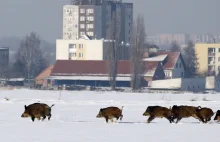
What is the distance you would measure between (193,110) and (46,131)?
4.95 meters

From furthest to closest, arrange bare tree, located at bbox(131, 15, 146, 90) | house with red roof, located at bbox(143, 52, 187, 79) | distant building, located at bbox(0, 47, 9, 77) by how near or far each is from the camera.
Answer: distant building, located at bbox(0, 47, 9, 77)
house with red roof, located at bbox(143, 52, 187, 79)
bare tree, located at bbox(131, 15, 146, 90)

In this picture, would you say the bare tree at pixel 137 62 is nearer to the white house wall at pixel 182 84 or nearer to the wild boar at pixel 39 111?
the white house wall at pixel 182 84

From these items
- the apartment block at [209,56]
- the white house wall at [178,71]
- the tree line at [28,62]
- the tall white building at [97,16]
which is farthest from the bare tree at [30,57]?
the apartment block at [209,56]

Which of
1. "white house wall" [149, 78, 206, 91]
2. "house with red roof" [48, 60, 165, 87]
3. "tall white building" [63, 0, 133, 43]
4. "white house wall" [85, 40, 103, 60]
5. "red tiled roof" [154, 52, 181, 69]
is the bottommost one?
"white house wall" [149, 78, 206, 91]

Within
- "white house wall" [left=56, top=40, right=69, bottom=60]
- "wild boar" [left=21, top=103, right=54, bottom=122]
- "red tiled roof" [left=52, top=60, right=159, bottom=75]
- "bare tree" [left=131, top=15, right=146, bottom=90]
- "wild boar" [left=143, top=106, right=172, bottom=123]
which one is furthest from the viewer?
"white house wall" [left=56, top=40, right=69, bottom=60]

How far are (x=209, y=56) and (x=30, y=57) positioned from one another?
1101 inches

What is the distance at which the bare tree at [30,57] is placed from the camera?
4114 inches

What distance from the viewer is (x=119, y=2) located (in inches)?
5261

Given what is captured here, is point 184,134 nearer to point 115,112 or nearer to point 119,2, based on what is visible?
point 115,112

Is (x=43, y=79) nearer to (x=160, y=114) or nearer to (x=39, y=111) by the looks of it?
(x=39, y=111)

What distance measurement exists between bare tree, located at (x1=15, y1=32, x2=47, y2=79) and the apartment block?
22205 millimetres

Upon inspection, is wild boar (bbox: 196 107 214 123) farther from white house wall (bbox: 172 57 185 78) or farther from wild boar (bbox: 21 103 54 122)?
white house wall (bbox: 172 57 185 78)

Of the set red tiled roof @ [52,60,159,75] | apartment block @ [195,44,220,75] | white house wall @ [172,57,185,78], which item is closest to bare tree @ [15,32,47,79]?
red tiled roof @ [52,60,159,75]

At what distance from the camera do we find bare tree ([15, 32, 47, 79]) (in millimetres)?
104500
